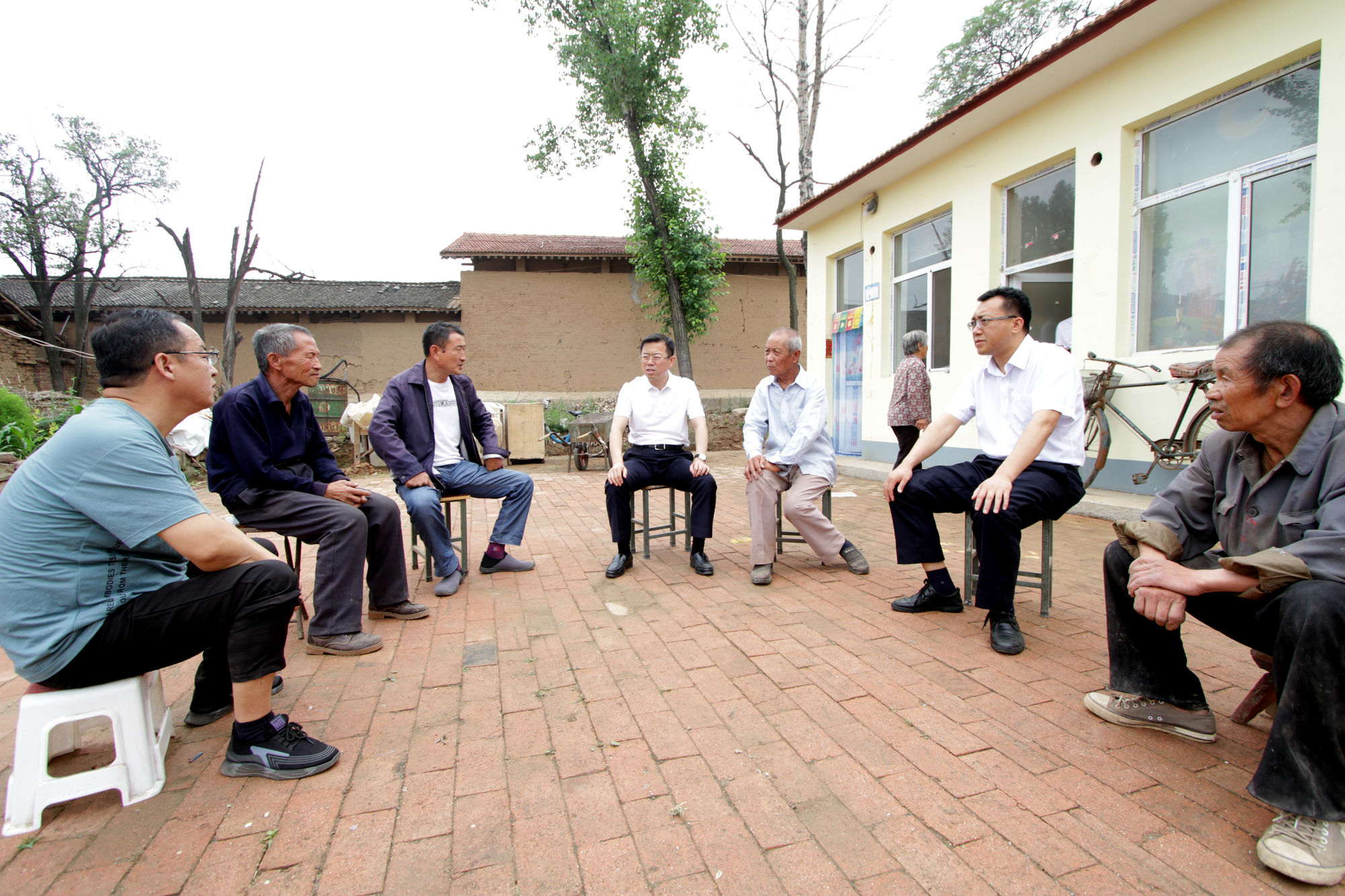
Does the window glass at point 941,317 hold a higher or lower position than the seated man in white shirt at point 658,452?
higher

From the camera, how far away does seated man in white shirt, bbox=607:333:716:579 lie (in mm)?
4281

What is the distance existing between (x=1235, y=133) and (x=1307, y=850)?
18.9ft

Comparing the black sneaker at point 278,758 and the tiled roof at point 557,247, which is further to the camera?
the tiled roof at point 557,247

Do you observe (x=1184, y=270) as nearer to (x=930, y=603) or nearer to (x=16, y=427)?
(x=930, y=603)

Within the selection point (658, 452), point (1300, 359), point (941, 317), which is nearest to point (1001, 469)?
point (1300, 359)

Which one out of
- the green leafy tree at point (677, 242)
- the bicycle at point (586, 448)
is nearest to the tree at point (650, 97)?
the green leafy tree at point (677, 242)

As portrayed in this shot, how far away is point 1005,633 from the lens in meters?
2.87

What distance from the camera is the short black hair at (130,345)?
195cm

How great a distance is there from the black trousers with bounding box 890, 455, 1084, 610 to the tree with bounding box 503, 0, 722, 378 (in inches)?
468

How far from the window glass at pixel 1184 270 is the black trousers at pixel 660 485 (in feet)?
14.2

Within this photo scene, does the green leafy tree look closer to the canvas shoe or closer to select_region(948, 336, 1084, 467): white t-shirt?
select_region(948, 336, 1084, 467): white t-shirt

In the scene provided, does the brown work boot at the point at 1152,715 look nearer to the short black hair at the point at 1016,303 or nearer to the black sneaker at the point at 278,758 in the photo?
the short black hair at the point at 1016,303

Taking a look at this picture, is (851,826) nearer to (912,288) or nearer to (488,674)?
(488,674)

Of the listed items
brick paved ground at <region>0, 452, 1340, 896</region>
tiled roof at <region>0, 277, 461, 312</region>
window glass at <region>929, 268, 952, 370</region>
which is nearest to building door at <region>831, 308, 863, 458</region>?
window glass at <region>929, 268, 952, 370</region>
